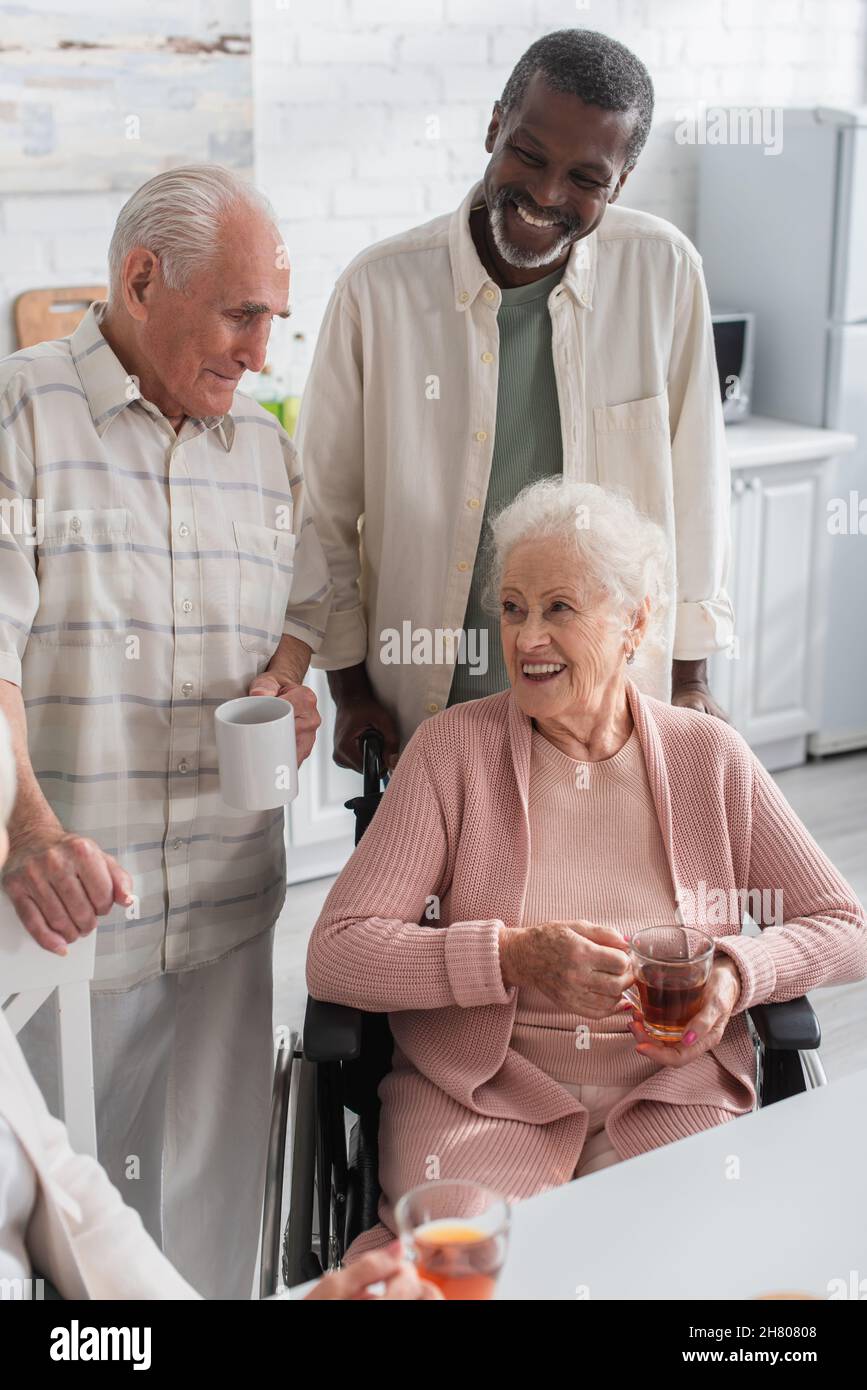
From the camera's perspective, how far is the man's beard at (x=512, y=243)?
1.85m

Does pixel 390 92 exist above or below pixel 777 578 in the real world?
above

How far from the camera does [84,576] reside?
166 cm

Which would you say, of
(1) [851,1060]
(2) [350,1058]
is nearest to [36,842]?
(2) [350,1058]

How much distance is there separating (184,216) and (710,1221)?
118 cm

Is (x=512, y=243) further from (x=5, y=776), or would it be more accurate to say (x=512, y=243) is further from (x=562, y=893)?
(x=5, y=776)

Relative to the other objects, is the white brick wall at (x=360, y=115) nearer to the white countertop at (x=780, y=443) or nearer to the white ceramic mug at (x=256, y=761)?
→ the white countertop at (x=780, y=443)

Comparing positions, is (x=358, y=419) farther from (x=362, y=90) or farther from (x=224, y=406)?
(x=362, y=90)

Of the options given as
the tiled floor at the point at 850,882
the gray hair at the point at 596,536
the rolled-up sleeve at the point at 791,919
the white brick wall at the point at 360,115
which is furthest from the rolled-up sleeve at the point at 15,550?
the white brick wall at the point at 360,115

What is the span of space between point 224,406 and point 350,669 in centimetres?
60

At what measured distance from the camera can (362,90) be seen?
3.49 meters

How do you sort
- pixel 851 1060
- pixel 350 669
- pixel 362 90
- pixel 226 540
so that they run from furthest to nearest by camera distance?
pixel 362 90 < pixel 851 1060 < pixel 350 669 < pixel 226 540

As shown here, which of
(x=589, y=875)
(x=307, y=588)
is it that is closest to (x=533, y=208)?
(x=307, y=588)

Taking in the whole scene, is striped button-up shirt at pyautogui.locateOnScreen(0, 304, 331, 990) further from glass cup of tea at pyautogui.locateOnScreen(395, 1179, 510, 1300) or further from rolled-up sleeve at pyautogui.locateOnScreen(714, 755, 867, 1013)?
glass cup of tea at pyautogui.locateOnScreen(395, 1179, 510, 1300)

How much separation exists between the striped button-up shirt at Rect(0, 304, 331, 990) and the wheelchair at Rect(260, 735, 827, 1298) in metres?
0.26
